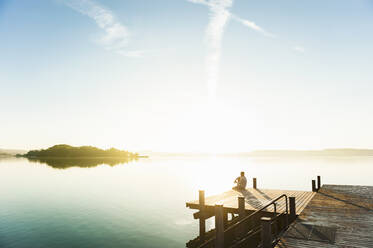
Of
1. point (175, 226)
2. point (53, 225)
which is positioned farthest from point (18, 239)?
point (175, 226)

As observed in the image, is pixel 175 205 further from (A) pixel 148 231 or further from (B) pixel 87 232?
(B) pixel 87 232

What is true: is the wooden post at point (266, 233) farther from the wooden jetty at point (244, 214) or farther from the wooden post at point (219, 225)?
the wooden jetty at point (244, 214)

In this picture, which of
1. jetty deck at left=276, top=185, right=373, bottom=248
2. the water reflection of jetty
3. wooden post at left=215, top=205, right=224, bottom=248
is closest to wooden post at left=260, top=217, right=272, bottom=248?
the water reflection of jetty

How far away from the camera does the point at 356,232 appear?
8.86m

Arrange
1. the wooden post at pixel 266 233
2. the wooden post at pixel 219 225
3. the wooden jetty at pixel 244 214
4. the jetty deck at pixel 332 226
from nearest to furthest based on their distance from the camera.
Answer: the wooden post at pixel 266 233 → the jetty deck at pixel 332 226 → the wooden post at pixel 219 225 → the wooden jetty at pixel 244 214

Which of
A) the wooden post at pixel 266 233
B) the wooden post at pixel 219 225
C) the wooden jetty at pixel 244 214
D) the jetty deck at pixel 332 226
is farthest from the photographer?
the wooden jetty at pixel 244 214

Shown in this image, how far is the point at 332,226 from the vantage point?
961 centimetres

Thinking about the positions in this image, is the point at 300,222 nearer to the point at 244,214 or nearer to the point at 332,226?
the point at 332,226

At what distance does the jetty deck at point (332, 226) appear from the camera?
310 inches

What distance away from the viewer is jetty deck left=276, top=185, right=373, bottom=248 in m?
7.87

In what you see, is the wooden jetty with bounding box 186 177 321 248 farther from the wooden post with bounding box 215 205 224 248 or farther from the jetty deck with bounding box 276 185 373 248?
the wooden post with bounding box 215 205 224 248

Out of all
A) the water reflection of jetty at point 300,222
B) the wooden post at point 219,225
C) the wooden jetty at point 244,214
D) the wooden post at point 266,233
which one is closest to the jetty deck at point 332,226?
the water reflection of jetty at point 300,222

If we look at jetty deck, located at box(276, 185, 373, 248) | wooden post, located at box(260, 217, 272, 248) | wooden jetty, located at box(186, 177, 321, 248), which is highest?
wooden post, located at box(260, 217, 272, 248)

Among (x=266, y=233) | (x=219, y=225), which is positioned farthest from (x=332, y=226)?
(x=219, y=225)
